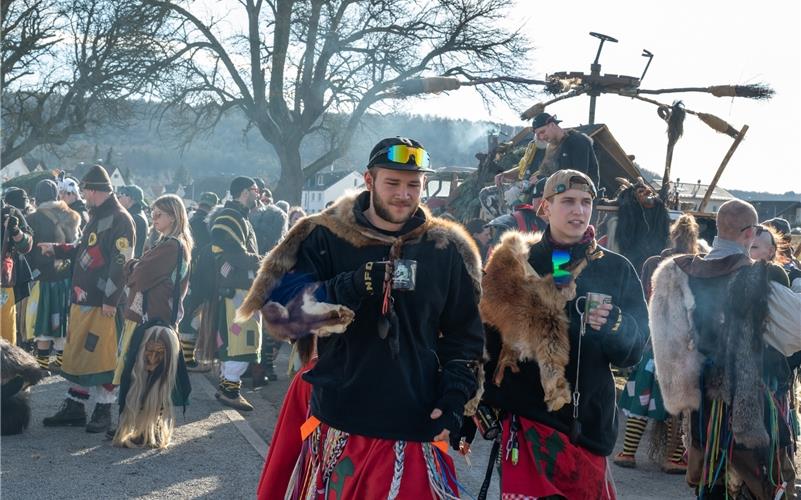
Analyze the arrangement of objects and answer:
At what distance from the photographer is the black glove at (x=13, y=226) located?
934 centimetres

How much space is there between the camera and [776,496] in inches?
Result: 188

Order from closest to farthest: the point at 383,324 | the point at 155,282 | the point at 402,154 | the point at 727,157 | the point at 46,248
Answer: the point at 383,324 < the point at 402,154 < the point at 155,282 < the point at 46,248 < the point at 727,157

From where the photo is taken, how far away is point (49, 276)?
10852 millimetres

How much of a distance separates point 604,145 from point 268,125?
1639 cm

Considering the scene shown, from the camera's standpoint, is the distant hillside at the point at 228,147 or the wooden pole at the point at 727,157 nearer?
the wooden pole at the point at 727,157

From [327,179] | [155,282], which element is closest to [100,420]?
[155,282]

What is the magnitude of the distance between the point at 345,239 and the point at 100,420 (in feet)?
16.0

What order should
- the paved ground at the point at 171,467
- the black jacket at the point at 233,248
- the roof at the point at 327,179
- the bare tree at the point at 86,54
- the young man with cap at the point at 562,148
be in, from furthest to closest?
the roof at the point at 327,179 < the bare tree at the point at 86,54 < the black jacket at the point at 233,248 < the young man with cap at the point at 562,148 < the paved ground at the point at 171,467

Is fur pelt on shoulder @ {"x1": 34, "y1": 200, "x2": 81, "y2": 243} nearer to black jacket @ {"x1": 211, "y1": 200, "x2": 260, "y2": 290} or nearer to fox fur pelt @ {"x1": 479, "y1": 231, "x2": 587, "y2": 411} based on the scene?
black jacket @ {"x1": 211, "y1": 200, "x2": 260, "y2": 290}

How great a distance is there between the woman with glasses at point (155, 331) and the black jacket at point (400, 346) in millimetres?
3833

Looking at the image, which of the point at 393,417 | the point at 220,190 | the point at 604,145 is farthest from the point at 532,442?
the point at 220,190

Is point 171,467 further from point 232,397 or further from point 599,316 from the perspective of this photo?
point 599,316

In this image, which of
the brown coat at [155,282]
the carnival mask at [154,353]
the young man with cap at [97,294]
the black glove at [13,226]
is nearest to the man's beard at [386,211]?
the carnival mask at [154,353]

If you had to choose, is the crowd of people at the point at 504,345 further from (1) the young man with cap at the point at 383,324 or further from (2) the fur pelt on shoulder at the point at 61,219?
(2) the fur pelt on shoulder at the point at 61,219
